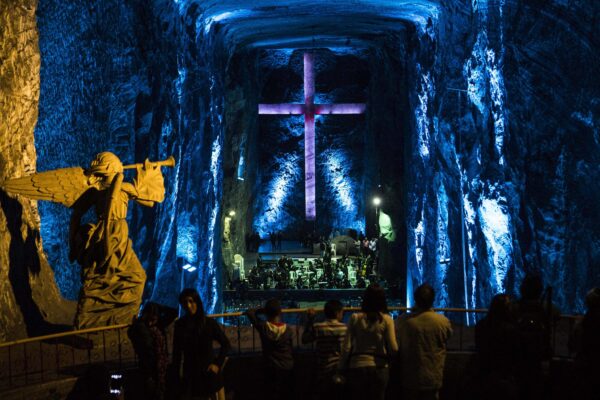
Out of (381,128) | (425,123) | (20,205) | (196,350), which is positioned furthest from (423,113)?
(196,350)

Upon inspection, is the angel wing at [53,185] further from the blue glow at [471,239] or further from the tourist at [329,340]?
the blue glow at [471,239]

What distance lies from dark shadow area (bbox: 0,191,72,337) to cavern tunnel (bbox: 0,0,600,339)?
3 cm

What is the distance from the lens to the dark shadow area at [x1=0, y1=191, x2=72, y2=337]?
8922mm

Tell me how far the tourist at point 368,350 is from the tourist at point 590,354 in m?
1.35

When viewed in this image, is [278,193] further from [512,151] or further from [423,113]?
[512,151]

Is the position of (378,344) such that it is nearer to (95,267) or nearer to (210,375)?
(210,375)

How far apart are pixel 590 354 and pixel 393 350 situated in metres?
1.40

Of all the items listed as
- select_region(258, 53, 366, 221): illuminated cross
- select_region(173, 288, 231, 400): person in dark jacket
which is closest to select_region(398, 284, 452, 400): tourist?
select_region(173, 288, 231, 400): person in dark jacket

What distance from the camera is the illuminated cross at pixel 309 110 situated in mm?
26984

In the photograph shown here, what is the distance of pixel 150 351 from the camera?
5.56 metres

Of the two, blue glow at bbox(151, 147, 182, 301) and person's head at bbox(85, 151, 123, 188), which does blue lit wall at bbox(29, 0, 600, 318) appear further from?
person's head at bbox(85, 151, 123, 188)

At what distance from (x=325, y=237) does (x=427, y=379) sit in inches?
953

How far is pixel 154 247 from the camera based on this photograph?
1424 cm

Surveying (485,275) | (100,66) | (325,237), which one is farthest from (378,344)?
(325,237)
